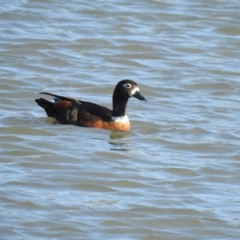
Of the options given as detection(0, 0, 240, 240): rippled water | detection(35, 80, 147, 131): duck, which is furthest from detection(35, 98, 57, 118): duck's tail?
detection(0, 0, 240, 240): rippled water

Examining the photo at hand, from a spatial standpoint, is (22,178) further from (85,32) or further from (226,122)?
(85,32)

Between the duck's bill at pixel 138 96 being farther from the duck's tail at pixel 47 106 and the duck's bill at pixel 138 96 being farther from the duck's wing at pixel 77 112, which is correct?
the duck's tail at pixel 47 106

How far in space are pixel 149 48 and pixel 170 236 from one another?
9.34 m

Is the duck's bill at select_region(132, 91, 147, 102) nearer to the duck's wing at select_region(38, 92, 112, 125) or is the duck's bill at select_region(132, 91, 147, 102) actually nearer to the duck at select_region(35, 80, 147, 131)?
the duck at select_region(35, 80, 147, 131)

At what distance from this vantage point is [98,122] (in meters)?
13.2

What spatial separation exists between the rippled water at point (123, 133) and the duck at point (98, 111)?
0.12m

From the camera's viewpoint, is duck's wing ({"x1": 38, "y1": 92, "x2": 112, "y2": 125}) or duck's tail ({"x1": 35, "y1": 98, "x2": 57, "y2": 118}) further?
duck's tail ({"x1": 35, "y1": 98, "x2": 57, "y2": 118})

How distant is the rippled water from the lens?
9.52 meters

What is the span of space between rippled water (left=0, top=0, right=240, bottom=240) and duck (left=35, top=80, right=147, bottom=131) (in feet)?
0.40

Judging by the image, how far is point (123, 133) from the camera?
1318 cm

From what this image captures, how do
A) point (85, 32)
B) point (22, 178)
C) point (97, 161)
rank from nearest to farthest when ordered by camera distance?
point (22, 178)
point (97, 161)
point (85, 32)

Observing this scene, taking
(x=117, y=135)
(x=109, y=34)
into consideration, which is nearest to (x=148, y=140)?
(x=117, y=135)

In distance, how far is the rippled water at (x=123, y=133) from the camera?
31.2ft

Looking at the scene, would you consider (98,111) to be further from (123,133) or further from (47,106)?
(47,106)
